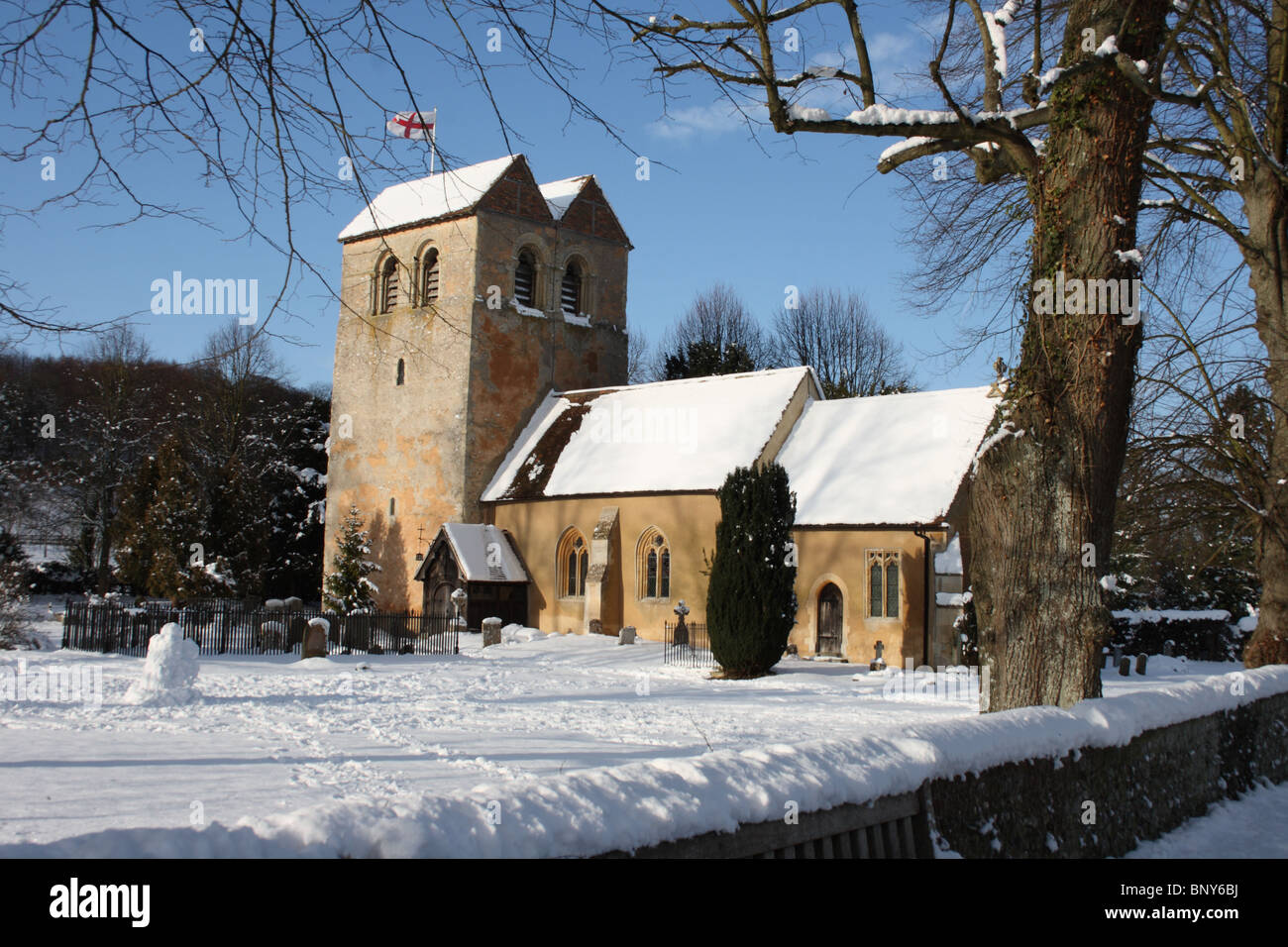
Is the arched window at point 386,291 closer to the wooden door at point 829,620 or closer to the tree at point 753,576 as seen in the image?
the tree at point 753,576

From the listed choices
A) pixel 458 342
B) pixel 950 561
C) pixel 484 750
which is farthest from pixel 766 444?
pixel 484 750

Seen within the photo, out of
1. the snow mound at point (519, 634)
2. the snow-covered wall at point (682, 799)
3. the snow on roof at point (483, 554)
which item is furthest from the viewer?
the snow on roof at point (483, 554)

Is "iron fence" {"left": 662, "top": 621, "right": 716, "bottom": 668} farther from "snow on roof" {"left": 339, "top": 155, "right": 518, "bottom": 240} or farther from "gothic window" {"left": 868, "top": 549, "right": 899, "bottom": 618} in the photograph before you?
"snow on roof" {"left": 339, "top": 155, "right": 518, "bottom": 240}

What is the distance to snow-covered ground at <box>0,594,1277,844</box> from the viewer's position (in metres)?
8.21

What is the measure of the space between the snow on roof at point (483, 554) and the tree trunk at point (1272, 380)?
65.3ft

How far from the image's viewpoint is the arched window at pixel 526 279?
3400 centimetres

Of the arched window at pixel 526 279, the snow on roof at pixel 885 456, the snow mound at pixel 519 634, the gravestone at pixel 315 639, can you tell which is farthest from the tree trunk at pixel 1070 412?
the arched window at pixel 526 279

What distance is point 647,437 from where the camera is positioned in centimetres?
3038

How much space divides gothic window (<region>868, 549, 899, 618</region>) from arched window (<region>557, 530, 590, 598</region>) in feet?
29.5

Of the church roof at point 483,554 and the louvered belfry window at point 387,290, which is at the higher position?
the louvered belfry window at point 387,290

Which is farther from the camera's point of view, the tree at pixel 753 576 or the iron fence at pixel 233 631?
the iron fence at pixel 233 631
